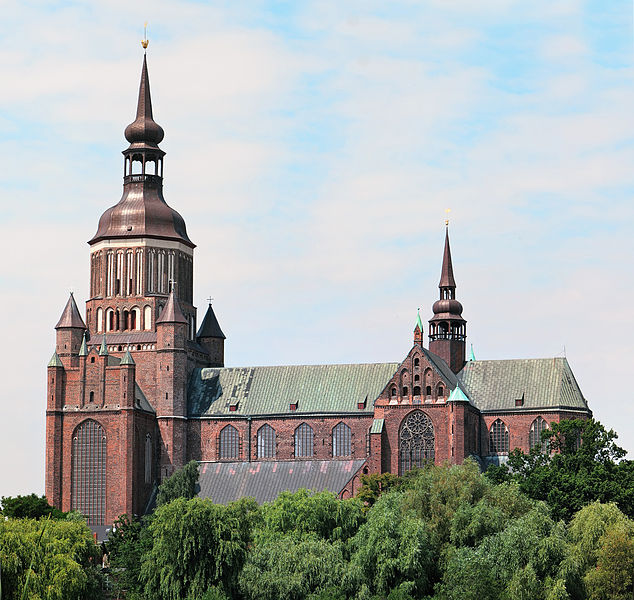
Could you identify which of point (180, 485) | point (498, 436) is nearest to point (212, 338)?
point (180, 485)

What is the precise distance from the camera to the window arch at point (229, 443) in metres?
133

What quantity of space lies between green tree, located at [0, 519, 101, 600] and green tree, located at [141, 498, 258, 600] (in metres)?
→ 4.11

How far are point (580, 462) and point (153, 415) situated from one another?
3937 centimetres

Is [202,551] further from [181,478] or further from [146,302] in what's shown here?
[146,302]

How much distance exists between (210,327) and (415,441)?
2679cm

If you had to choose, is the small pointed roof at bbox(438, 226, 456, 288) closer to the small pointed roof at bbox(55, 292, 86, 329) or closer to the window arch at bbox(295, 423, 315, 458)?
the window arch at bbox(295, 423, 315, 458)

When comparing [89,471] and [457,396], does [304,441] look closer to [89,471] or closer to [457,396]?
[457,396]

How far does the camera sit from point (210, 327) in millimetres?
142000

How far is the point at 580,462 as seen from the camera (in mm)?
112250

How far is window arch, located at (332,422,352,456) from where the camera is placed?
5167 inches

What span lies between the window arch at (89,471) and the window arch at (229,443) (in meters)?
11.5

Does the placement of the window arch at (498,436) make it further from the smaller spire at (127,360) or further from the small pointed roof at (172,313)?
the smaller spire at (127,360)

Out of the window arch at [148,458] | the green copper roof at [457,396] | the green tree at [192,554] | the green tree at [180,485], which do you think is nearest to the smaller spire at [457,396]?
the green copper roof at [457,396]

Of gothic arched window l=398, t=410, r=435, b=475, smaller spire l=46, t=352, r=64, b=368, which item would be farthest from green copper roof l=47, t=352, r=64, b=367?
gothic arched window l=398, t=410, r=435, b=475
